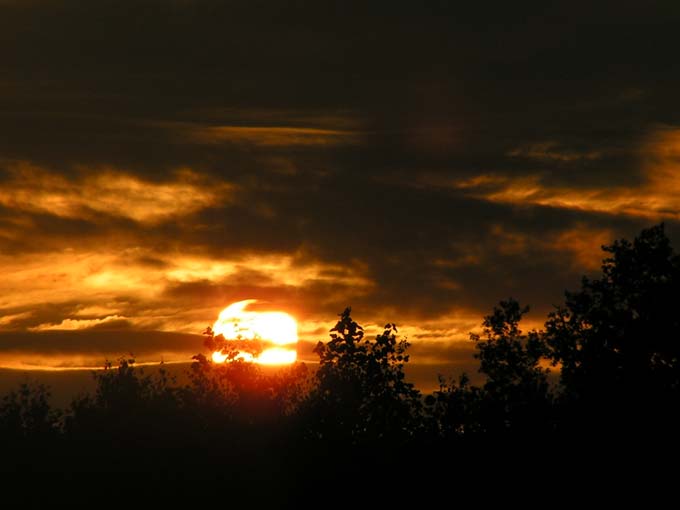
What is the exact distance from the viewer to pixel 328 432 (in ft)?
173

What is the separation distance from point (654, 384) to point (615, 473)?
25.9ft

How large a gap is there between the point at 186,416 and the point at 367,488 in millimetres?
9979

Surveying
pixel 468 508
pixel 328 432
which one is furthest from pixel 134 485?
pixel 468 508

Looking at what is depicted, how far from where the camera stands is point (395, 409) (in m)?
66.7

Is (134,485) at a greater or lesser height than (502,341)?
lesser

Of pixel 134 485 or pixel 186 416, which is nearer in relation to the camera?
pixel 134 485

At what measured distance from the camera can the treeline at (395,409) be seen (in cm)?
5150

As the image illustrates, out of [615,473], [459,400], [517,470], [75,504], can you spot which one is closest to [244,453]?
[75,504]

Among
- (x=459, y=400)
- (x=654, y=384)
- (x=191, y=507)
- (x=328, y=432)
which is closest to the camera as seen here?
(x=191, y=507)

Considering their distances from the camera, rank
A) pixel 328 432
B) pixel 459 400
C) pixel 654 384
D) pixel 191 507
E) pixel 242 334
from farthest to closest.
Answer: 1. pixel 242 334
2. pixel 459 400
3. pixel 654 384
4. pixel 328 432
5. pixel 191 507

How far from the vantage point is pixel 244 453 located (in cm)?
5078

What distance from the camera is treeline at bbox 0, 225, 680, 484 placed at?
169 feet

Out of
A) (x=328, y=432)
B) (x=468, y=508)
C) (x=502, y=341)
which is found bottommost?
(x=468, y=508)

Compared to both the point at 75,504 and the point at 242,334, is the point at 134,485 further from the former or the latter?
the point at 242,334
